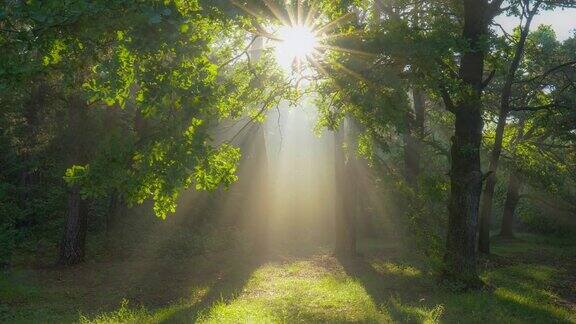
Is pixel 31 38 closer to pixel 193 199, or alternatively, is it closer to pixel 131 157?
pixel 131 157

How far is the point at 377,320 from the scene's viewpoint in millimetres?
9625

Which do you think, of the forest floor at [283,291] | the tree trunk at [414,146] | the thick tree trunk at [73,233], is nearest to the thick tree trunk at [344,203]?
the forest floor at [283,291]

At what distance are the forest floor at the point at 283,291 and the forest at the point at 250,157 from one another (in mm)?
105

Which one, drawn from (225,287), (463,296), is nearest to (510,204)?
(463,296)

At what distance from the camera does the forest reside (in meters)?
7.95

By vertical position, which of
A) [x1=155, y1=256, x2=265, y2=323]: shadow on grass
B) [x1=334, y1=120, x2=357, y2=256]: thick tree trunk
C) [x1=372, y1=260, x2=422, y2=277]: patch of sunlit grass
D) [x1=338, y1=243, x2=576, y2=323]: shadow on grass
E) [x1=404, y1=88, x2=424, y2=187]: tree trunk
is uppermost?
[x1=404, y1=88, x2=424, y2=187]: tree trunk

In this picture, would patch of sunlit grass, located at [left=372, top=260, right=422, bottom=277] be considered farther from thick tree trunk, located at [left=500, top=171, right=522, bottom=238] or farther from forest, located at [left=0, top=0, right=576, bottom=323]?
thick tree trunk, located at [left=500, top=171, right=522, bottom=238]

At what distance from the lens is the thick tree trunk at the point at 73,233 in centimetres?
1830

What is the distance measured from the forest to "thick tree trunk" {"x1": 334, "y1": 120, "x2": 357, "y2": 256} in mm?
90

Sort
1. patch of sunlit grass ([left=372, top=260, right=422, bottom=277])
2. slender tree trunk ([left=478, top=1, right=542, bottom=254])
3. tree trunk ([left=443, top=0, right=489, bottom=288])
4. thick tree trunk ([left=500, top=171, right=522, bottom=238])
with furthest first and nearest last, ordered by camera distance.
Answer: thick tree trunk ([left=500, top=171, right=522, bottom=238]) → slender tree trunk ([left=478, top=1, right=542, bottom=254]) → patch of sunlit grass ([left=372, top=260, right=422, bottom=277]) → tree trunk ([left=443, top=0, right=489, bottom=288])

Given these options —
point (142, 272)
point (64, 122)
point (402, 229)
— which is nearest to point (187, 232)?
point (142, 272)

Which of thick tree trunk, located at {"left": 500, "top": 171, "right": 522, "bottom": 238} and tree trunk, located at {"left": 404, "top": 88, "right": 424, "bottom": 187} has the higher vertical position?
tree trunk, located at {"left": 404, "top": 88, "right": 424, "bottom": 187}

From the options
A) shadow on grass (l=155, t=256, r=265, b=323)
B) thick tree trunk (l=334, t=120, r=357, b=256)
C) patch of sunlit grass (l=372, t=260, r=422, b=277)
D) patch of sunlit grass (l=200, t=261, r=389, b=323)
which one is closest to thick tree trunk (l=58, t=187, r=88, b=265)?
shadow on grass (l=155, t=256, r=265, b=323)

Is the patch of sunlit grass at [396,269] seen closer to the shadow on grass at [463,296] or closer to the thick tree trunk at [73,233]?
the shadow on grass at [463,296]
